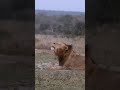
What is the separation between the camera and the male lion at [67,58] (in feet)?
22.7

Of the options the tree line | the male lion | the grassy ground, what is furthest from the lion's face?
the tree line

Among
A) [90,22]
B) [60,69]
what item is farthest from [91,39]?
[60,69]

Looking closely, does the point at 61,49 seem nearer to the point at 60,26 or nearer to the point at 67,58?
the point at 67,58

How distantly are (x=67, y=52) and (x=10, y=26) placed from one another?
443 centimetres

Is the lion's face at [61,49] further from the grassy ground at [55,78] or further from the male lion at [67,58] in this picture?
the grassy ground at [55,78]

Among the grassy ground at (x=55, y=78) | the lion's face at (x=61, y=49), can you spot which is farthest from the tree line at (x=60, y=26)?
the grassy ground at (x=55, y=78)

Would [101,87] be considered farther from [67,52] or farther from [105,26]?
[67,52]

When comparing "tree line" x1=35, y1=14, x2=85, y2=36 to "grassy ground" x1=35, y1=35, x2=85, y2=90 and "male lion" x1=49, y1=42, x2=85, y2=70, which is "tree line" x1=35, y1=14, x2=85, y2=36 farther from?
"grassy ground" x1=35, y1=35, x2=85, y2=90

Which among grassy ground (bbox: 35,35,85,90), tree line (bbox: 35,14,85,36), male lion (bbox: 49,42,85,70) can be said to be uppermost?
tree line (bbox: 35,14,85,36)

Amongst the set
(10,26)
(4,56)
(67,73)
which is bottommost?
(67,73)

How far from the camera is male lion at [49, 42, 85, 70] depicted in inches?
272

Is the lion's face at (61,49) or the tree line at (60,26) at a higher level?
the tree line at (60,26)

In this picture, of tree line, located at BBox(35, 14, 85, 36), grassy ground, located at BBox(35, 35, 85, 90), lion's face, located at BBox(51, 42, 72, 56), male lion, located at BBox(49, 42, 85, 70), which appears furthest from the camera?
tree line, located at BBox(35, 14, 85, 36)

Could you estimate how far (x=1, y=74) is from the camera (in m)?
2.82
